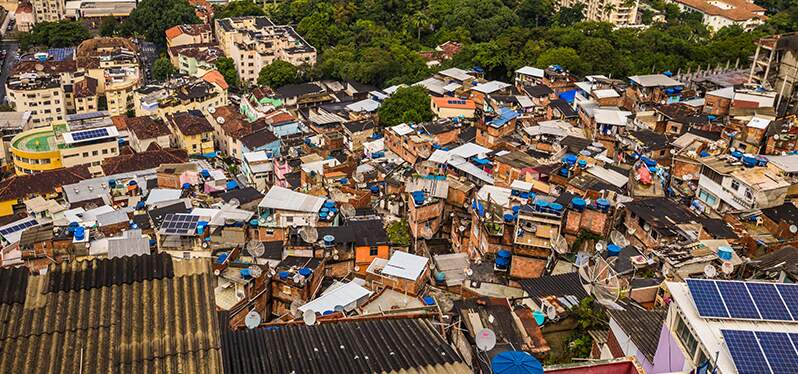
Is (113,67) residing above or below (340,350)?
below

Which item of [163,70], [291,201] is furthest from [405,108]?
[163,70]

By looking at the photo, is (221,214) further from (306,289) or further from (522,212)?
(522,212)

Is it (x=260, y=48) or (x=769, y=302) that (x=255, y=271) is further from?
(x=260, y=48)

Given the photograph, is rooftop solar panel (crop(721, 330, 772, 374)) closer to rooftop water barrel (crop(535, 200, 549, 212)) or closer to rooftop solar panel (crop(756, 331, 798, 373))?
rooftop solar panel (crop(756, 331, 798, 373))

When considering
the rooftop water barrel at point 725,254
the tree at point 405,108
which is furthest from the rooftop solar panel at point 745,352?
the tree at point 405,108

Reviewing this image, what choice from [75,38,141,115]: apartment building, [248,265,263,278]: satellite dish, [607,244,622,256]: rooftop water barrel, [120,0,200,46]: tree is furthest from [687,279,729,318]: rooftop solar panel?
[120,0,200,46]: tree

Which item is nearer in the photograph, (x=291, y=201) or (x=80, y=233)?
(x=80, y=233)
